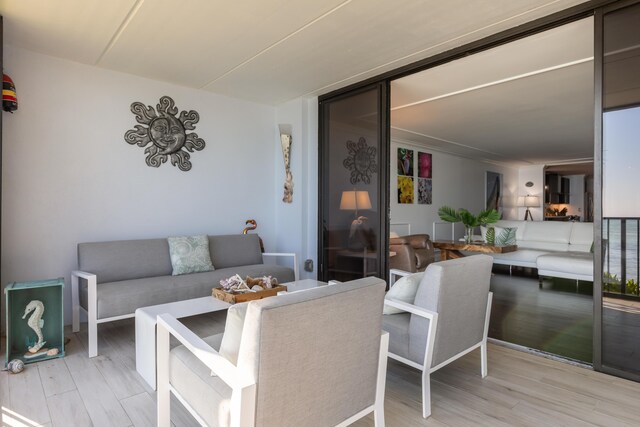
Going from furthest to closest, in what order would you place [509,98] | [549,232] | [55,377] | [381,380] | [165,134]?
[549,232] → [509,98] → [165,134] → [55,377] → [381,380]

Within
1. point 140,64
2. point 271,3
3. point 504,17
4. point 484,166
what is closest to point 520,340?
point 504,17

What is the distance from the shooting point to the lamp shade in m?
3.96

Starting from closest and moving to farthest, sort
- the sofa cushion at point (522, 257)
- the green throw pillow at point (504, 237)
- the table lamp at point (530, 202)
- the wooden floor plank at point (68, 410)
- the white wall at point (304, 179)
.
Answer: the wooden floor plank at point (68, 410)
the white wall at point (304, 179)
the sofa cushion at point (522, 257)
the green throw pillow at point (504, 237)
the table lamp at point (530, 202)

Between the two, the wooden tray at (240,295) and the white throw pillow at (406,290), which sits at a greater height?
the white throw pillow at (406,290)

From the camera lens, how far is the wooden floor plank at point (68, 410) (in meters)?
1.83

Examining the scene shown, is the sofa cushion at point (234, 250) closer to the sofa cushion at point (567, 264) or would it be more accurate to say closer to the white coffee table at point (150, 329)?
the white coffee table at point (150, 329)

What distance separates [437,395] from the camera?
7.02ft

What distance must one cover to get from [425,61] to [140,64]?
272 centimetres

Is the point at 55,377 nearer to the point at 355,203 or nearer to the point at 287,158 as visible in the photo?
the point at 355,203

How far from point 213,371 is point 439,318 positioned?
122 centimetres

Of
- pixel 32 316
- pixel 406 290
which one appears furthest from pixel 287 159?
pixel 32 316

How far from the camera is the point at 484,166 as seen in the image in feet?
29.9

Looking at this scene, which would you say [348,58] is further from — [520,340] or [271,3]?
[520,340]

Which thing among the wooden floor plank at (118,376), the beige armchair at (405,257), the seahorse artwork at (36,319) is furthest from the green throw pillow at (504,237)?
the seahorse artwork at (36,319)
